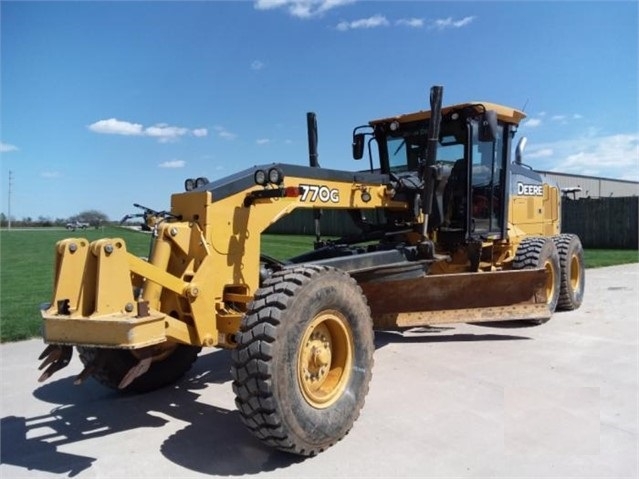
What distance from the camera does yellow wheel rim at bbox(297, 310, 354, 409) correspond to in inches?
163

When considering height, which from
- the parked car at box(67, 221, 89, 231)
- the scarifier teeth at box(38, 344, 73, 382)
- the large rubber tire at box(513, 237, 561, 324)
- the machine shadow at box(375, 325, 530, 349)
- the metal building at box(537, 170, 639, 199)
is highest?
the metal building at box(537, 170, 639, 199)

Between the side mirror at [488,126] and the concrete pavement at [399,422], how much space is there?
2.42 m

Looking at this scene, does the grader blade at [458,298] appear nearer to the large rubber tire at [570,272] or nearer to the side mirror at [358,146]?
the large rubber tire at [570,272]

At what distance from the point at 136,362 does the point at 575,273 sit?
7466 millimetres

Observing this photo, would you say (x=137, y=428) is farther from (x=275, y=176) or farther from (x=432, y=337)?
(x=432, y=337)

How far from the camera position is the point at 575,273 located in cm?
973

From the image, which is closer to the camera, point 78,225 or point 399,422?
point 399,422

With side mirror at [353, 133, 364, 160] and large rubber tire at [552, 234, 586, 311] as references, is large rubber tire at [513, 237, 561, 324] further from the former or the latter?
side mirror at [353, 133, 364, 160]

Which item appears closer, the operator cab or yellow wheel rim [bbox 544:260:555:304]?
the operator cab

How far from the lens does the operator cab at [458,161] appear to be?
23.7ft

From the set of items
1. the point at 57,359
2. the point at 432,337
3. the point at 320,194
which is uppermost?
the point at 320,194

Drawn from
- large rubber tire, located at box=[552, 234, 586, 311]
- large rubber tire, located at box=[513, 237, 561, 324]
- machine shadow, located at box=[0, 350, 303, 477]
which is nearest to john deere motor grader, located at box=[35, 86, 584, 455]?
machine shadow, located at box=[0, 350, 303, 477]

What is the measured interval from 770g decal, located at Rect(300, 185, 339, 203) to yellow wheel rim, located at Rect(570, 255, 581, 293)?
562 cm

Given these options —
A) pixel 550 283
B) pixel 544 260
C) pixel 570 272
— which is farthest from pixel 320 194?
pixel 570 272
